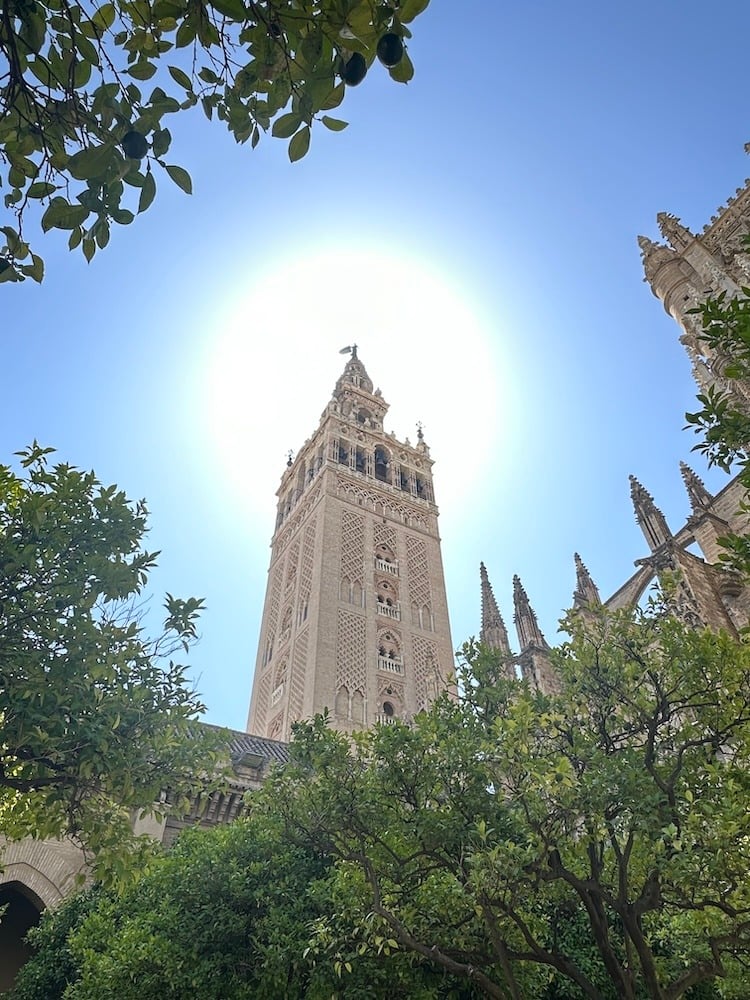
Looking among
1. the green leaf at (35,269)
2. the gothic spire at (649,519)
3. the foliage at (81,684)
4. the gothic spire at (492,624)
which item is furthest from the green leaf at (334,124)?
the gothic spire at (492,624)

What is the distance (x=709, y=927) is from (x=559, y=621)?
3.40 metres

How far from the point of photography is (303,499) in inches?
1398

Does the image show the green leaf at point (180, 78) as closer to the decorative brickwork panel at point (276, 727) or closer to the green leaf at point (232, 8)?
the green leaf at point (232, 8)

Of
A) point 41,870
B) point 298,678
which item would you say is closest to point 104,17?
point 41,870

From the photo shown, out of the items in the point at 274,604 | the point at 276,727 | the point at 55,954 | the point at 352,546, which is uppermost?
the point at 352,546

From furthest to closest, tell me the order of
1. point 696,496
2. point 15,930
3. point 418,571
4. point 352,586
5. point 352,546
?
point 418,571
point 352,546
point 352,586
point 696,496
point 15,930

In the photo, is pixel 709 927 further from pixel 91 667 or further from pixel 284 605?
pixel 284 605

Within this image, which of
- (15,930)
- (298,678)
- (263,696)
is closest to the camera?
(15,930)

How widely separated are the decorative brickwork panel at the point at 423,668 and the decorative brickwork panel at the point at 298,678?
4.90 meters

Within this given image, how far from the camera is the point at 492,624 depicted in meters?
24.3

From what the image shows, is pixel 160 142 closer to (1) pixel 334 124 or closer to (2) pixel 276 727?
(1) pixel 334 124

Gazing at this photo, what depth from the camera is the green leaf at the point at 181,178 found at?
227cm

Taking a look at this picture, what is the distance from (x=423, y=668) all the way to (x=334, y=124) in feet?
92.3

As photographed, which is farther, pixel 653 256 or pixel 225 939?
pixel 653 256
